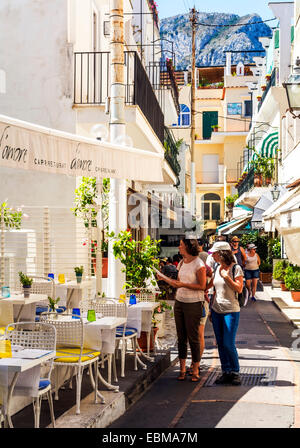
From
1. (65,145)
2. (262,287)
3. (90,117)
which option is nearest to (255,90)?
(262,287)

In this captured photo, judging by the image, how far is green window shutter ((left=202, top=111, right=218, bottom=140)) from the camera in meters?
61.0

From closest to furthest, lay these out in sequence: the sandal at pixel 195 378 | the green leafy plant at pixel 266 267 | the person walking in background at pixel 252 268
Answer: the sandal at pixel 195 378 → the person walking in background at pixel 252 268 → the green leafy plant at pixel 266 267

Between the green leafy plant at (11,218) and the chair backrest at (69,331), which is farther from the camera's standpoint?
the green leafy plant at (11,218)

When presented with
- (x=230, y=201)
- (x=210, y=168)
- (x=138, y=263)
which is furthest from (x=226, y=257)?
(x=210, y=168)

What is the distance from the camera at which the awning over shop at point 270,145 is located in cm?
3160

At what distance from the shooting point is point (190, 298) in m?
9.17

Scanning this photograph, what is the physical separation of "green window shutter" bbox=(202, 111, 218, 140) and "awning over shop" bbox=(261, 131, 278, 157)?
2798 cm

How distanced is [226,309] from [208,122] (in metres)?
53.6

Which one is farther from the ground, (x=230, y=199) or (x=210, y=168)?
(x=210, y=168)

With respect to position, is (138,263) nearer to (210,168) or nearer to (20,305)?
(20,305)

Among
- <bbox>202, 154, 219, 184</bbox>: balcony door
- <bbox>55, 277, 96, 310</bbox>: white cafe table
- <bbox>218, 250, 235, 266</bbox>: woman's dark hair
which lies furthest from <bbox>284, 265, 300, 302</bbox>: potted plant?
<bbox>202, 154, 219, 184</bbox>: balcony door

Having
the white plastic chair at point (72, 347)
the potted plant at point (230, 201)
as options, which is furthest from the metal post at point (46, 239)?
the potted plant at point (230, 201)

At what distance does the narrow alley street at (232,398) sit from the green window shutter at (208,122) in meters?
50.2

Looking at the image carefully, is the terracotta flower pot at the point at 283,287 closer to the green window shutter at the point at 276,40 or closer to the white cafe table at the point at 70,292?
the white cafe table at the point at 70,292
